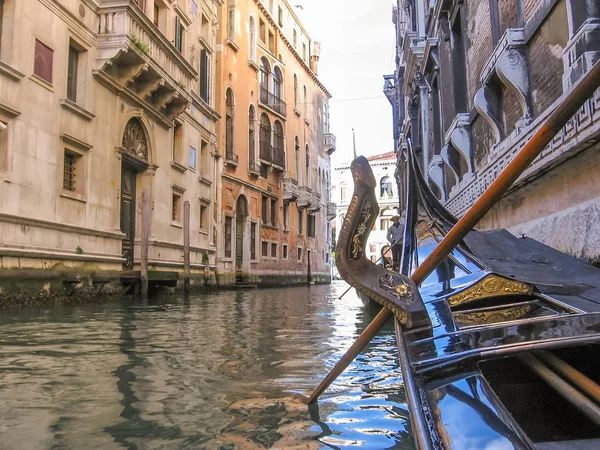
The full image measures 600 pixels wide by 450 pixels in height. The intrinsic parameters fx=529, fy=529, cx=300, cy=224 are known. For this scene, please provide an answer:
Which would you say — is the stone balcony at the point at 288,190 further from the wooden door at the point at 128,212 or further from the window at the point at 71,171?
the window at the point at 71,171

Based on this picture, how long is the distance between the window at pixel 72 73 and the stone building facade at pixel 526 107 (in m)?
5.14

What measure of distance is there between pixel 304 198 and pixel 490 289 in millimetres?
19045

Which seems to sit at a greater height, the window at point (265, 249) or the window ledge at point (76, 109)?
the window ledge at point (76, 109)

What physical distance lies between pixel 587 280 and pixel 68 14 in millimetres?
7209

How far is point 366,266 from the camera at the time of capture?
1356mm

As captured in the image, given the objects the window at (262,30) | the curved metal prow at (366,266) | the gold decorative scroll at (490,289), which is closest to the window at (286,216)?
the window at (262,30)

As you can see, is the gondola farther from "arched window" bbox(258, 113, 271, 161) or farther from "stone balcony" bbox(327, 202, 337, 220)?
"stone balcony" bbox(327, 202, 337, 220)


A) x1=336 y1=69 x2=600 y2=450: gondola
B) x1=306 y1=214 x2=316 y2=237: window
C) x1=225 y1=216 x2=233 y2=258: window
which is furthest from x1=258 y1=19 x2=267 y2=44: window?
x1=336 y1=69 x2=600 y2=450: gondola

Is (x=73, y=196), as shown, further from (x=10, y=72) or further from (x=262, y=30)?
(x=262, y=30)

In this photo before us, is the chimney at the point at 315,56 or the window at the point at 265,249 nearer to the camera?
the window at the point at 265,249

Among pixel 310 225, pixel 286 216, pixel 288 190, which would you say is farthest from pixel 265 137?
pixel 310 225

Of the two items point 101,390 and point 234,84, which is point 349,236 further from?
point 234,84

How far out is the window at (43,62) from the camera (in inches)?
254

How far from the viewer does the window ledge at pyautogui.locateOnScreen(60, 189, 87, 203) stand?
6.80 meters
